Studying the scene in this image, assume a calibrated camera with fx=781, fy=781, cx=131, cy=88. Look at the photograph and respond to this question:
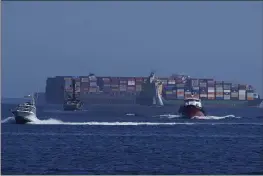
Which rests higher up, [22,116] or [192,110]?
[22,116]

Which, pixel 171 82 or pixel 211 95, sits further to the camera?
pixel 171 82

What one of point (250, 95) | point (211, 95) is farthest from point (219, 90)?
point (250, 95)

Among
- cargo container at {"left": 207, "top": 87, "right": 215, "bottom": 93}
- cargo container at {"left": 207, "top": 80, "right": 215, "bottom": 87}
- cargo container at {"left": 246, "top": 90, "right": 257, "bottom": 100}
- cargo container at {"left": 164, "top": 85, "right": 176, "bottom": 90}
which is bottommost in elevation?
cargo container at {"left": 246, "top": 90, "right": 257, "bottom": 100}

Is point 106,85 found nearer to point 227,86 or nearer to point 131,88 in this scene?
point 131,88

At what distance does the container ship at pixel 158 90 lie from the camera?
16175 centimetres

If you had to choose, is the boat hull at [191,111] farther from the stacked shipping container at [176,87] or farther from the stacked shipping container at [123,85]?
the stacked shipping container at [123,85]

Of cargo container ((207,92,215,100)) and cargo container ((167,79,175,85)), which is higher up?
cargo container ((167,79,175,85))

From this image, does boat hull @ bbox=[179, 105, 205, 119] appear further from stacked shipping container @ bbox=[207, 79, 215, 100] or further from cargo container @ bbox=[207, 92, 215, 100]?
stacked shipping container @ bbox=[207, 79, 215, 100]

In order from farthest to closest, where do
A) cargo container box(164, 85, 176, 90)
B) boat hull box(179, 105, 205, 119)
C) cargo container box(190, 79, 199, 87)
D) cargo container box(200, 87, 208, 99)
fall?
1. cargo container box(190, 79, 199, 87)
2. cargo container box(200, 87, 208, 99)
3. cargo container box(164, 85, 176, 90)
4. boat hull box(179, 105, 205, 119)

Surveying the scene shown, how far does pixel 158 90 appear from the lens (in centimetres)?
15838

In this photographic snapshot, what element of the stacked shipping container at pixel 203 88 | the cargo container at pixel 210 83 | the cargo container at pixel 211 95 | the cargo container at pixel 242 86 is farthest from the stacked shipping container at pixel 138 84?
the cargo container at pixel 242 86

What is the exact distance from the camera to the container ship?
161750 mm

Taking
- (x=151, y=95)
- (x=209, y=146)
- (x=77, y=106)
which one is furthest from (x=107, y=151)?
(x=151, y=95)

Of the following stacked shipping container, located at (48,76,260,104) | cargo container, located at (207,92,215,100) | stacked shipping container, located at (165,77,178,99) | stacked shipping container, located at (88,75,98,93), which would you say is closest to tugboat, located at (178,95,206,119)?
stacked shipping container, located at (165,77,178,99)
